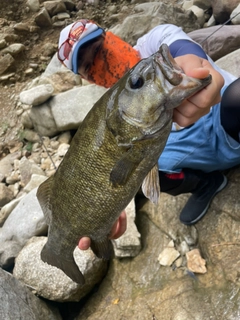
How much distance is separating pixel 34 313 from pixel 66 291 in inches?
13.0

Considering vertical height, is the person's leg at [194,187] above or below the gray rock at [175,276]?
above

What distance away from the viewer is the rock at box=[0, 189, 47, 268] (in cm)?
374

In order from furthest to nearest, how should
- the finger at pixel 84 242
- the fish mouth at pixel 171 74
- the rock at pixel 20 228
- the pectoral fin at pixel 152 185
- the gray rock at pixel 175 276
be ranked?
the rock at pixel 20 228
the gray rock at pixel 175 276
the finger at pixel 84 242
the pectoral fin at pixel 152 185
the fish mouth at pixel 171 74

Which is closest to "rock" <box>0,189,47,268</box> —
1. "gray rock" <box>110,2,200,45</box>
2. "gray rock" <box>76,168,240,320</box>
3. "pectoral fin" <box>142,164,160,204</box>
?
"gray rock" <box>76,168,240,320</box>

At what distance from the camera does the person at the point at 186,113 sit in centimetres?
178

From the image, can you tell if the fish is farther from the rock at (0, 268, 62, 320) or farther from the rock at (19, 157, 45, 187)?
the rock at (19, 157, 45, 187)

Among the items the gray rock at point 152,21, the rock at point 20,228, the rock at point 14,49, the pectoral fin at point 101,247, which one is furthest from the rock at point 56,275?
the rock at point 14,49

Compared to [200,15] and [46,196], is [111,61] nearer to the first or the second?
[46,196]

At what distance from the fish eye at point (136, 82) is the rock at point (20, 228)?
2.55 m

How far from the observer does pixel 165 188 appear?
2779mm

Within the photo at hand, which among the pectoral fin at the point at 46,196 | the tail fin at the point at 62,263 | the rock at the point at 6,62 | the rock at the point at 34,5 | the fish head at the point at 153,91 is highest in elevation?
the fish head at the point at 153,91

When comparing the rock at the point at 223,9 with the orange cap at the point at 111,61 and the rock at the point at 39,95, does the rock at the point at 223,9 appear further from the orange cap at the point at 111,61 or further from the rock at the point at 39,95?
the orange cap at the point at 111,61

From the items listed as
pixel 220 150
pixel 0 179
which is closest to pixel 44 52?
pixel 0 179

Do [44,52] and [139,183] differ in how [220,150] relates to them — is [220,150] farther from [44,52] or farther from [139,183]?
[44,52]
